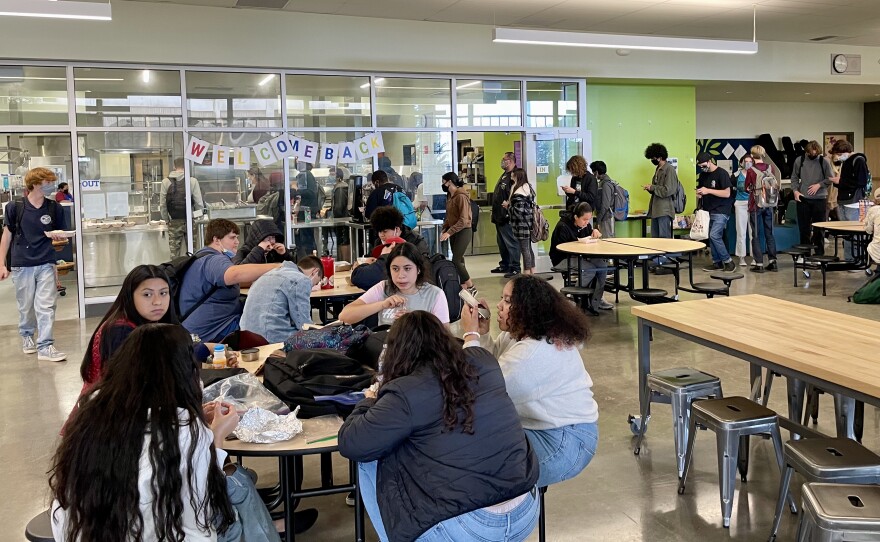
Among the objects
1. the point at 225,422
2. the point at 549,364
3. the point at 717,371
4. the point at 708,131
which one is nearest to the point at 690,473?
the point at 549,364

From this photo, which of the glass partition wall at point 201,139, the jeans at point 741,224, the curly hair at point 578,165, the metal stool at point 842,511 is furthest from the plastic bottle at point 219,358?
the jeans at point 741,224

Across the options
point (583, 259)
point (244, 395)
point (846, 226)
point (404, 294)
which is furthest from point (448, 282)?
point (846, 226)

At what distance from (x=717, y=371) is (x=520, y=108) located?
567 centimetres

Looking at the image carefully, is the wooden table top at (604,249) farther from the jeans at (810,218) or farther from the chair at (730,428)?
the jeans at (810,218)

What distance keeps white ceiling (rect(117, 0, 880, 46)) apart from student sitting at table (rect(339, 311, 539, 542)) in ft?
21.9

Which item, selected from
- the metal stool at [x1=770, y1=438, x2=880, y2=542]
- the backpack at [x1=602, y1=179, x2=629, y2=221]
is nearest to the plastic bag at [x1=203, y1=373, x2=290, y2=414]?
the metal stool at [x1=770, y1=438, x2=880, y2=542]

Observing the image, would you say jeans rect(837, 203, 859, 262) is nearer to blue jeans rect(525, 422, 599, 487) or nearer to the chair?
Answer: the chair

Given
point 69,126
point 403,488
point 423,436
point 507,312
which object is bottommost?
point 403,488

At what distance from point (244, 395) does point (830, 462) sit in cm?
200

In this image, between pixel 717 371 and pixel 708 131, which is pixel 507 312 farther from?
pixel 708 131

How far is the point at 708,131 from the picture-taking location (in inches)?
581

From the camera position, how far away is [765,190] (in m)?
10.5

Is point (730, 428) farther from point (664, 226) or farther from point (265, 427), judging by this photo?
point (664, 226)

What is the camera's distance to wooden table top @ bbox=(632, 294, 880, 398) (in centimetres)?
281
